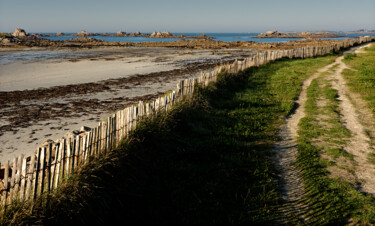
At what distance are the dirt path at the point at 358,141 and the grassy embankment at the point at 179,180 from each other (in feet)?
5.87

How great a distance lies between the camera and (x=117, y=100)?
1323cm

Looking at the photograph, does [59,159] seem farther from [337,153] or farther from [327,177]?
[337,153]

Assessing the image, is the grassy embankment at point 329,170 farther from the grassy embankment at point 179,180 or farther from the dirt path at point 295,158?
the grassy embankment at point 179,180

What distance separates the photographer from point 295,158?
6438 millimetres

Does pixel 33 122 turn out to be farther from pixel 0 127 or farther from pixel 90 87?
pixel 90 87

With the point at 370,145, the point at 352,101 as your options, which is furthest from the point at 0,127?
the point at 352,101

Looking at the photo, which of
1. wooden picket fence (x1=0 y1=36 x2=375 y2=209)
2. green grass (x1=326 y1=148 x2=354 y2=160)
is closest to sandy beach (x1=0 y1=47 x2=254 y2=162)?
wooden picket fence (x1=0 y1=36 x2=375 y2=209)

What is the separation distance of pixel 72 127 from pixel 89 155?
16.6 ft

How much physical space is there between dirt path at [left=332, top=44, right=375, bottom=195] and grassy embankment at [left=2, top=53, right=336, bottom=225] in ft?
5.87

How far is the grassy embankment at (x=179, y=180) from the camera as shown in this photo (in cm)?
407

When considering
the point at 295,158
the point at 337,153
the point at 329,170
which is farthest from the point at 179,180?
the point at 337,153

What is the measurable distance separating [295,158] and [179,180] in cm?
293

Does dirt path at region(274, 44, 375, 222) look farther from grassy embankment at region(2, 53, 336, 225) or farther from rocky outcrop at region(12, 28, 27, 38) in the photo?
rocky outcrop at region(12, 28, 27, 38)

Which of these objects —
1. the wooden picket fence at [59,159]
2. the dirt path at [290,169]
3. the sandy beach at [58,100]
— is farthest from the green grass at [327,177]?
the sandy beach at [58,100]
